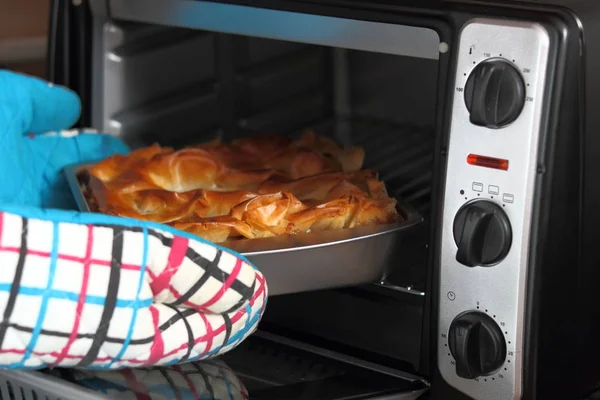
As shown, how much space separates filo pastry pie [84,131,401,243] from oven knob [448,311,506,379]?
175 mm

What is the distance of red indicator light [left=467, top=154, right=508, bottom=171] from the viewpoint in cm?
79

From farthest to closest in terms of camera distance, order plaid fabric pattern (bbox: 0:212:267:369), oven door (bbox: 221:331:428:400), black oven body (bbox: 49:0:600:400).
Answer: oven door (bbox: 221:331:428:400)
black oven body (bbox: 49:0:600:400)
plaid fabric pattern (bbox: 0:212:267:369)

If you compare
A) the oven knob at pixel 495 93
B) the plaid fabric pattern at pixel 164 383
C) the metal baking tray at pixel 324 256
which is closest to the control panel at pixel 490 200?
the oven knob at pixel 495 93

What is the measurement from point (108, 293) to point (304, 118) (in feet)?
2.90

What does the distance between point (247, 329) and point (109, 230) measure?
7.7 inches

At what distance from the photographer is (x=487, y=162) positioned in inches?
31.6

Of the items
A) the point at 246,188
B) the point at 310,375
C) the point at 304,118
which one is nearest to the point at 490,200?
the point at 310,375

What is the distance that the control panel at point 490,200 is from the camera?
0.78 m

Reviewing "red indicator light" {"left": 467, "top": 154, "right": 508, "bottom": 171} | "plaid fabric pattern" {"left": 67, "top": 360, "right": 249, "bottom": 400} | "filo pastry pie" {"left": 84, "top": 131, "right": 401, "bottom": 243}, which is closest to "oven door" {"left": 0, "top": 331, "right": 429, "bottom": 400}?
"plaid fabric pattern" {"left": 67, "top": 360, "right": 249, "bottom": 400}

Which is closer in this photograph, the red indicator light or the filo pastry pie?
the red indicator light

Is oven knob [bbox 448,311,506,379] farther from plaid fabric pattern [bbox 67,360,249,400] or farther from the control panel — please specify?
plaid fabric pattern [bbox 67,360,249,400]

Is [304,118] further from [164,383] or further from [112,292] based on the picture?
[112,292]

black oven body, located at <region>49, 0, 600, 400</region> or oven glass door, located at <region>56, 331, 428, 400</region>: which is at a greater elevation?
black oven body, located at <region>49, 0, 600, 400</region>

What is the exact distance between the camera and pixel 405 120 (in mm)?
1476
